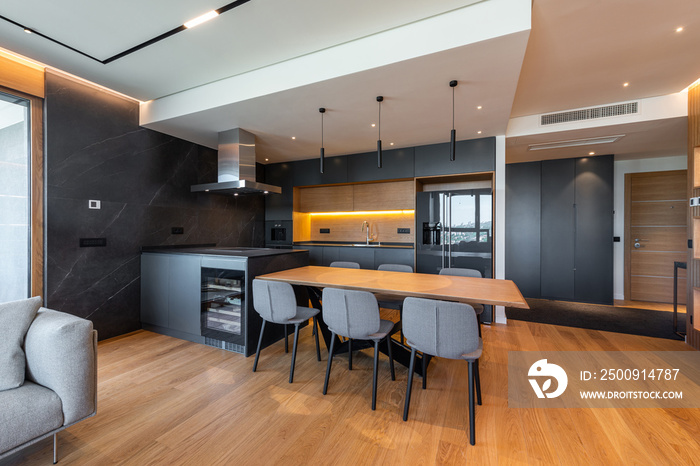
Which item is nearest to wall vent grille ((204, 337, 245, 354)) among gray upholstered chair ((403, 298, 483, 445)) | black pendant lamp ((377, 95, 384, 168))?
gray upholstered chair ((403, 298, 483, 445))

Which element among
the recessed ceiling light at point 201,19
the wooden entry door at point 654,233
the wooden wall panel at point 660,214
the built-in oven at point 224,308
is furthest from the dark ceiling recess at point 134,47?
the wooden wall panel at point 660,214

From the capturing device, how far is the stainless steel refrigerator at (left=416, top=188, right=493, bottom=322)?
13.3ft

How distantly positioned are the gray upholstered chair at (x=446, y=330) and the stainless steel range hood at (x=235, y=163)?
273 cm

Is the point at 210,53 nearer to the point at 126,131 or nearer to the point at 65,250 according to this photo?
the point at 126,131

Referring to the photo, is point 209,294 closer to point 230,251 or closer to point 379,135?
point 230,251

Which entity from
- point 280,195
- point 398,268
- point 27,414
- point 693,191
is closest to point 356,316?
point 398,268

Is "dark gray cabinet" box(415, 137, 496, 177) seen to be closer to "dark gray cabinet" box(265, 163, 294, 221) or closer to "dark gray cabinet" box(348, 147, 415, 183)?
"dark gray cabinet" box(348, 147, 415, 183)

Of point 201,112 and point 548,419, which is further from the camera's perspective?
point 201,112

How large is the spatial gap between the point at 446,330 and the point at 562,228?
15.6 feet

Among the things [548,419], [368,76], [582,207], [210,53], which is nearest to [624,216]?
[582,207]

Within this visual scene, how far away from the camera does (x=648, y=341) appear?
10.9ft

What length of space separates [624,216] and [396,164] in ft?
13.8

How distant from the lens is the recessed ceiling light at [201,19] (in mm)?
2098

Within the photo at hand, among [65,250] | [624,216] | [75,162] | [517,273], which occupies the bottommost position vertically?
[517,273]
